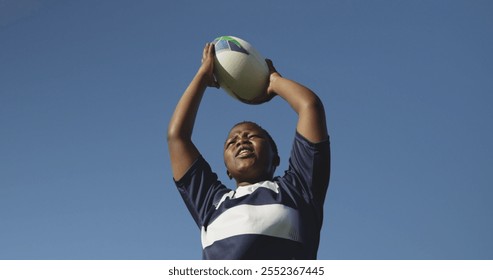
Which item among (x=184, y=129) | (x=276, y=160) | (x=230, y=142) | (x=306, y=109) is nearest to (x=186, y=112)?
(x=184, y=129)

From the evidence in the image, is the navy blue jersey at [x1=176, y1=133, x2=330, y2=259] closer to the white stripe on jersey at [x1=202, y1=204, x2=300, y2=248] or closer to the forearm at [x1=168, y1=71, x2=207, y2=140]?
the white stripe on jersey at [x1=202, y1=204, x2=300, y2=248]

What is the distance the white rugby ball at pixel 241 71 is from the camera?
5227 mm

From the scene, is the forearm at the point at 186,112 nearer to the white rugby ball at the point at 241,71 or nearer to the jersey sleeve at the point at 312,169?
the white rugby ball at the point at 241,71

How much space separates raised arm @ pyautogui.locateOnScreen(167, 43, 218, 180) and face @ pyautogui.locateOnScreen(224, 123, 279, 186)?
0.34 metres

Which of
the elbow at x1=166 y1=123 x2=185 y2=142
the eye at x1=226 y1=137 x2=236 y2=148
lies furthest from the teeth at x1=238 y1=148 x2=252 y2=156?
the elbow at x1=166 y1=123 x2=185 y2=142

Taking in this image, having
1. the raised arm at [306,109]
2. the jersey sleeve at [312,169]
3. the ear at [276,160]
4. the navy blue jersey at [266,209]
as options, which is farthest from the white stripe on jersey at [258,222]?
the ear at [276,160]

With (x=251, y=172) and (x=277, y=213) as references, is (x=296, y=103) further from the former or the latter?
(x=277, y=213)

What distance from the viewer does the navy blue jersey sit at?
410 cm

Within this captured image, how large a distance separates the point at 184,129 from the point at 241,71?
79cm

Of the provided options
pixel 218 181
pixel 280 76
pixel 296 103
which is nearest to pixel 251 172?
pixel 218 181

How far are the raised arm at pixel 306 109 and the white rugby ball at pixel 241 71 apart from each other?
1.06ft

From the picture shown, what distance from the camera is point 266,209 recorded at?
13.9 feet

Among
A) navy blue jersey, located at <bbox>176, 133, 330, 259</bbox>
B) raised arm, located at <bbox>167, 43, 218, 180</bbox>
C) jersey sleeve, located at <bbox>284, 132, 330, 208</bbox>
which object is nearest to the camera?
navy blue jersey, located at <bbox>176, 133, 330, 259</bbox>
